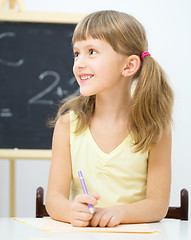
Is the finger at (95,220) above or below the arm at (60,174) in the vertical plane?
below

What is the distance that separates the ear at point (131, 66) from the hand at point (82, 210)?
19.1 inches

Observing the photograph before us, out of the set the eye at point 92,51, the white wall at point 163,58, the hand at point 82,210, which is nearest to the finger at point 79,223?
the hand at point 82,210

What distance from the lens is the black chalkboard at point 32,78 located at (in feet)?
6.88

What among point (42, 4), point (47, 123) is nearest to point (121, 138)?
point (47, 123)

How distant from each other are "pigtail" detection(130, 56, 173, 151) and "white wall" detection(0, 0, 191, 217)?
53.4 inches

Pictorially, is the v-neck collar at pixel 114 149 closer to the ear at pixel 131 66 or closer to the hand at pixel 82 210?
the ear at pixel 131 66

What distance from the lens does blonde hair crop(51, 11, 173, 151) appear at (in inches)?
46.7

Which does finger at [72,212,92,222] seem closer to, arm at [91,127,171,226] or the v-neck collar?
arm at [91,127,171,226]

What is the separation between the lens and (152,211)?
1.09 meters

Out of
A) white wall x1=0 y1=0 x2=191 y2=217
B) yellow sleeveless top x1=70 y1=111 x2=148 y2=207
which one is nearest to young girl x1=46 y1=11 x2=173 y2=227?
yellow sleeveless top x1=70 y1=111 x2=148 y2=207

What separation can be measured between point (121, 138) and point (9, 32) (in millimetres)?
1158

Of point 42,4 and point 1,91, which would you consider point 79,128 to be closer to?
point 1,91

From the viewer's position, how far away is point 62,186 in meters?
1.21

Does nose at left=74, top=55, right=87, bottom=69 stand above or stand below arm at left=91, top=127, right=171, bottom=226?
above
